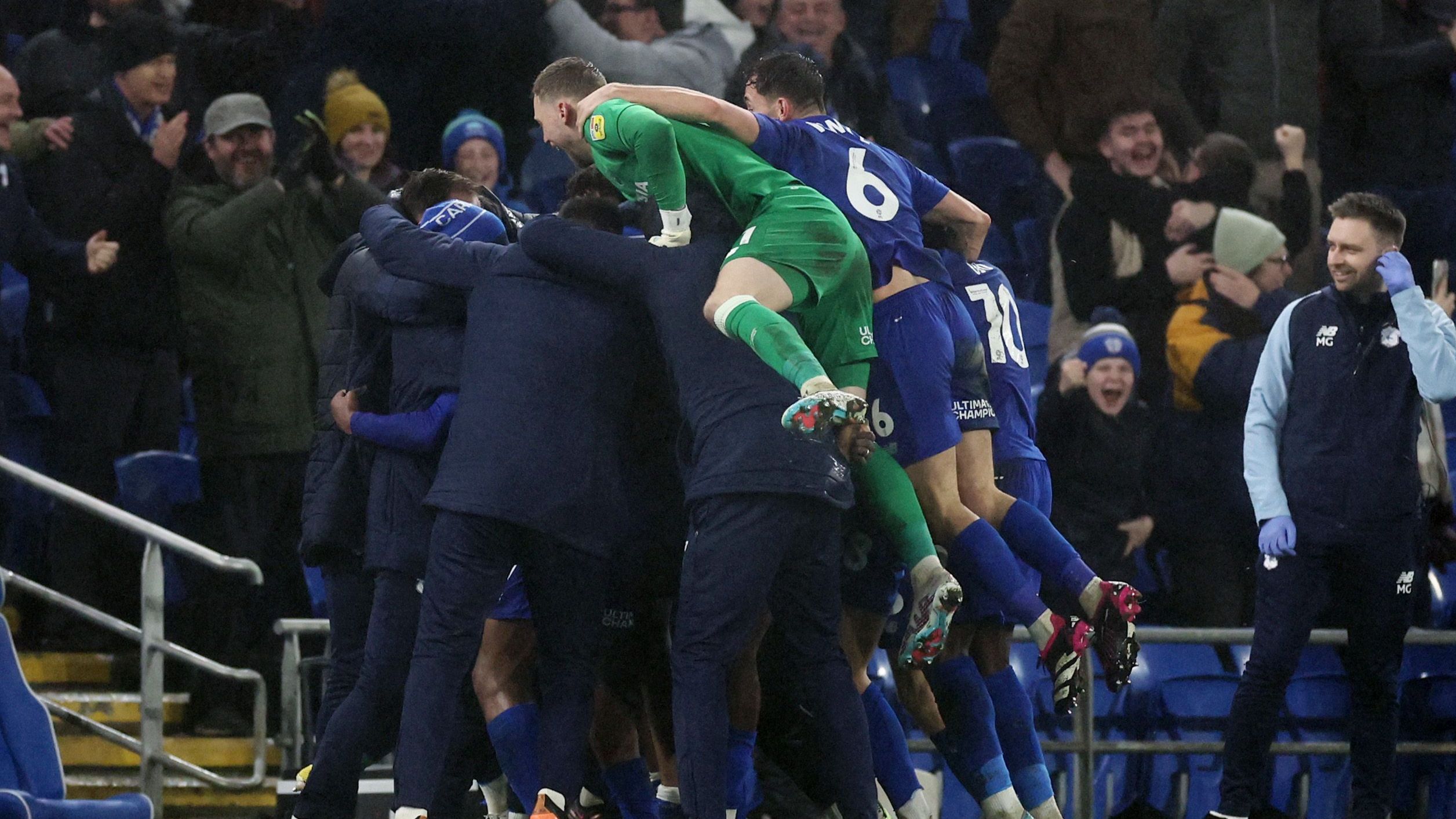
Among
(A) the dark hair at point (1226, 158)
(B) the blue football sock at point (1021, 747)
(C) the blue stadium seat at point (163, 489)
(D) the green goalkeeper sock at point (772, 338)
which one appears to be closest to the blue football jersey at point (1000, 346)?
(B) the blue football sock at point (1021, 747)

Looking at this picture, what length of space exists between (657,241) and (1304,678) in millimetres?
4647

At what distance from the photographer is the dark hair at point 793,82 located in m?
5.34

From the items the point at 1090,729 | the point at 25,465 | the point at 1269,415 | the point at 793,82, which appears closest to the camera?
the point at 793,82

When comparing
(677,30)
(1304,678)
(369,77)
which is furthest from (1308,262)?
(369,77)

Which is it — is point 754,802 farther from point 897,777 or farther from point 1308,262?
point 1308,262

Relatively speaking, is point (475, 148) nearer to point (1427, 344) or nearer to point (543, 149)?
point (543, 149)

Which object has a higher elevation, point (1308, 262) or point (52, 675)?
point (1308, 262)

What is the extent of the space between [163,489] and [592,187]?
340cm

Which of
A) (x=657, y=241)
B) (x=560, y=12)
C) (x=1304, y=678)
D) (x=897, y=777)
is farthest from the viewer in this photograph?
(x=560, y=12)

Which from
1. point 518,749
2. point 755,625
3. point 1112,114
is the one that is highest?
point 1112,114

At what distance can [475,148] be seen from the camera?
26.8ft

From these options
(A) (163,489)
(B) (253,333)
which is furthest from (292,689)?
(B) (253,333)

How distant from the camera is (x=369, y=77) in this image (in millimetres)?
8461

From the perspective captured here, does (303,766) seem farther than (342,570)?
Yes
